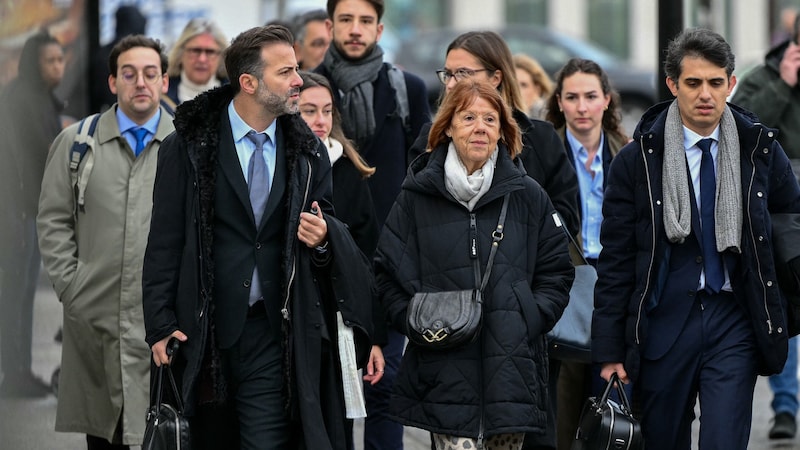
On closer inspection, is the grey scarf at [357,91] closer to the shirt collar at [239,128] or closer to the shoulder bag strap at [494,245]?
the shirt collar at [239,128]

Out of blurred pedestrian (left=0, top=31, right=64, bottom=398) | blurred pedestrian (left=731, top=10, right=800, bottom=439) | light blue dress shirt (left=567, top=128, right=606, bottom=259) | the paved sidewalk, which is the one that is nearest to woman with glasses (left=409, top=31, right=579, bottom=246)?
light blue dress shirt (left=567, top=128, right=606, bottom=259)

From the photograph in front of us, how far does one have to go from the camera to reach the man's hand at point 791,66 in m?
9.27

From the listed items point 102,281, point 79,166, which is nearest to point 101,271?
point 102,281

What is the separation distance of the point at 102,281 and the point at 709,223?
2.67m

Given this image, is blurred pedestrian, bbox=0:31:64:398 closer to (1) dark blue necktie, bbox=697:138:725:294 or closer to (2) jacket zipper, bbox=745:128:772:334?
(1) dark blue necktie, bbox=697:138:725:294

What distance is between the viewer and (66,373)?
7258mm

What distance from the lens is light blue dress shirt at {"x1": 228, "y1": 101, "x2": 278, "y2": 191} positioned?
6.19 meters

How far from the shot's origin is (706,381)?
6.14 meters

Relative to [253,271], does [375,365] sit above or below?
below

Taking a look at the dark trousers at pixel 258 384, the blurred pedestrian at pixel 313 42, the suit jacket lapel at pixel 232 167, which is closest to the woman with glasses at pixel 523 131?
the suit jacket lapel at pixel 232 167

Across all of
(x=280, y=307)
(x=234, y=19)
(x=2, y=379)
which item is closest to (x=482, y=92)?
(x=280, y=307)

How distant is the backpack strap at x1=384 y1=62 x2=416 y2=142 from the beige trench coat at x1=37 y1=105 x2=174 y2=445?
130cm

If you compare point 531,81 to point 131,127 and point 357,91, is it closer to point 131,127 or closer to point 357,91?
point 357,91

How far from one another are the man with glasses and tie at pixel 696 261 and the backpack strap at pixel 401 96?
1.73 meters
